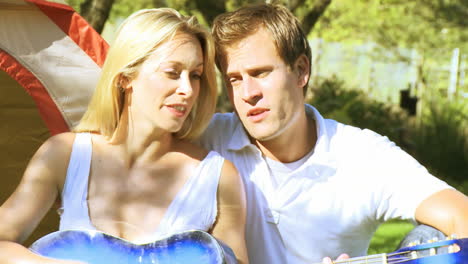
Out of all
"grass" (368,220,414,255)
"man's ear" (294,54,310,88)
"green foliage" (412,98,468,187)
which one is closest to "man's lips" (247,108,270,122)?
"man's ear" (294,54,310,88)

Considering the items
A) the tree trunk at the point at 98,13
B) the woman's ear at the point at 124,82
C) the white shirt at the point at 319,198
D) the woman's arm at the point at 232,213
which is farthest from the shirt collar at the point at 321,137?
the tree trunk at the point at 98,13

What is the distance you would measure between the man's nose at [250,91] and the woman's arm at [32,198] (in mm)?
616

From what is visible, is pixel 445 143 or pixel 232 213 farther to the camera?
pixel 445 143

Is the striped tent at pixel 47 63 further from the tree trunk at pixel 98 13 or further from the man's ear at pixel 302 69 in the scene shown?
the tree trunk at pixel 98 13

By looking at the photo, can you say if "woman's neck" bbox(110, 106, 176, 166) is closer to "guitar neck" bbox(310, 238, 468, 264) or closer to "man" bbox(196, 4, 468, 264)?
"man" bbox(196, 4, 468, 264)

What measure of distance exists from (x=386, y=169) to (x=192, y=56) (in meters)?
0.80

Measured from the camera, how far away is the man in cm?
248

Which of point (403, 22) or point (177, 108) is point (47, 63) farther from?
point (403, 22)

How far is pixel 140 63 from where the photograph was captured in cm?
229

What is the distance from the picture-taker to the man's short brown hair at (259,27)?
252 cm

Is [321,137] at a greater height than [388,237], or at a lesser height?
greater

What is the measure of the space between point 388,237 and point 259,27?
3802 millimetres

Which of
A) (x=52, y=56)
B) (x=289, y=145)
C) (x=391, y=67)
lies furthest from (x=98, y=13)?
(x=391, y=67)

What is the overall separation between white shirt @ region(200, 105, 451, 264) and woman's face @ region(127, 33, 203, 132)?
14.7 inches
